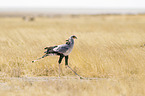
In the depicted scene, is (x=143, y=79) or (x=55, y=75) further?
(x=55, y=75)

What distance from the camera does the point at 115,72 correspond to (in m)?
6.75

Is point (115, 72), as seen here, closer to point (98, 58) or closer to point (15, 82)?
point (98, 58)

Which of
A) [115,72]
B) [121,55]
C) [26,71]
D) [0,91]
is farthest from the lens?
[121,55]

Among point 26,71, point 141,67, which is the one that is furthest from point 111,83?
point 26,71

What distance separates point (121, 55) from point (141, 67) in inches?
44.2

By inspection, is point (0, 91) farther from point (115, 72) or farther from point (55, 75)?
point (115, 72)

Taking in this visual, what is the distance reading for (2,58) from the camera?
8.10 metres

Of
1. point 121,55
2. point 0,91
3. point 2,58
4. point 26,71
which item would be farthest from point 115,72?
point 2,58

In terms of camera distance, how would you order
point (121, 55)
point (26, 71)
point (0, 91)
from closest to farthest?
1. point (0, 91)
2. point (26, 71)
3. point (121, 55)

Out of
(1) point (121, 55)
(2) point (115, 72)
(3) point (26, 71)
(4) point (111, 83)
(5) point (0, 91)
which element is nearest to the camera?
(5) point (0, 91)

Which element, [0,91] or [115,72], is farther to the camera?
[115,72]

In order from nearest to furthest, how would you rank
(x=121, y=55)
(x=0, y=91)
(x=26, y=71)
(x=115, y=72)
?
1. (x=0, y=91)
2. (x=115, y=72)
3. (x=26, y=71)
4. (x=121, y=55)

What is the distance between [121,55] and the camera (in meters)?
8.05

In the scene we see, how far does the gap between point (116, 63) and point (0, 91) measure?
3.24 meters
